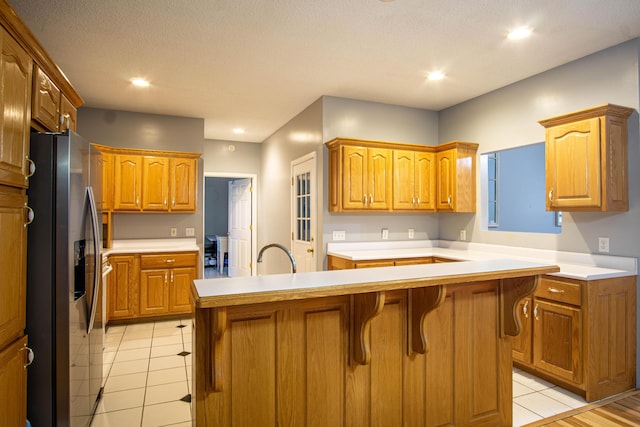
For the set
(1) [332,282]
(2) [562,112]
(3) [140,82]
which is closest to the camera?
(1) [332,282]

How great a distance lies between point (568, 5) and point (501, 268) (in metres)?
1.94

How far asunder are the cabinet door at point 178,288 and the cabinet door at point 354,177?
222cm

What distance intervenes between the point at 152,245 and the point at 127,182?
0.91 m

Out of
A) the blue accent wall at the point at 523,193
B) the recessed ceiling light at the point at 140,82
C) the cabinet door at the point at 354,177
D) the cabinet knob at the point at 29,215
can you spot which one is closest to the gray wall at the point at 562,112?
the blue accent wall at the point at 523,193

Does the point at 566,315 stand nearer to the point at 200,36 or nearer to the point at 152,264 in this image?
the point at 200,36

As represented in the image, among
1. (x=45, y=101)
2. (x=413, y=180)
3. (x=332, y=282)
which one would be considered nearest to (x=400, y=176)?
(x=413, y=180)

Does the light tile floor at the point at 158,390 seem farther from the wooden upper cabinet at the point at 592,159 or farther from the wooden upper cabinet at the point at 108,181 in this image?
the wooden upper cabinet at the point at 108,181

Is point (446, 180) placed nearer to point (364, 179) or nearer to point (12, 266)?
point (364, 179)

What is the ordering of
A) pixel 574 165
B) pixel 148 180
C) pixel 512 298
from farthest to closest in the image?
pixel 148 180, pixel 574 165, pixel 512 298

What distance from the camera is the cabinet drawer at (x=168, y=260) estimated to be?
4.43 metres

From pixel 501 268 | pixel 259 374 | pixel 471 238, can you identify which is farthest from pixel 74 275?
pixel 471 238

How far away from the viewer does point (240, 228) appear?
7344 millimetres

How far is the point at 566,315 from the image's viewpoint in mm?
2723

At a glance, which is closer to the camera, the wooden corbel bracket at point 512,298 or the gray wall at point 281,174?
the wooden corbel bracket at point 512,298
